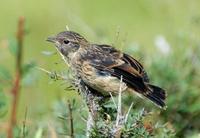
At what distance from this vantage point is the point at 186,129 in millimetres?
7543

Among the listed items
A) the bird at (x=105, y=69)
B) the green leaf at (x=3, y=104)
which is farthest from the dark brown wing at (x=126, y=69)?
the green leaf at (x=3, y=104)

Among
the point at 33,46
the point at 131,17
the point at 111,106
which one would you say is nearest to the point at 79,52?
the point at 111,106

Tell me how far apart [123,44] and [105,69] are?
735mm

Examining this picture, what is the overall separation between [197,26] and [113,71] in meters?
3.91

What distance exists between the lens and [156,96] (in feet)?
17.9

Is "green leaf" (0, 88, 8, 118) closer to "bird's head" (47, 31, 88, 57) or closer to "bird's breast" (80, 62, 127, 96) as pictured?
"bird's breast" (80, 62, 127, 96)

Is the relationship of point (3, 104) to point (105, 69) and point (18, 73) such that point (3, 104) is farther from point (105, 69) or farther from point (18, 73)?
point (105, 69)

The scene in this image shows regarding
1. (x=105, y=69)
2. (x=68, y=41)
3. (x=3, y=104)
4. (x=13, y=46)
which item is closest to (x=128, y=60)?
(x=105, y=69)

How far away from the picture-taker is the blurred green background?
7492 millimetres

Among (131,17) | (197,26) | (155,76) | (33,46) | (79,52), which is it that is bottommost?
(79,52)

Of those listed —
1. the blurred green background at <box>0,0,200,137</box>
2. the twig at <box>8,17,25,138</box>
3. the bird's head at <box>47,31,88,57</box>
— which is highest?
the blurred green background at <box>0,0,200,137</box>

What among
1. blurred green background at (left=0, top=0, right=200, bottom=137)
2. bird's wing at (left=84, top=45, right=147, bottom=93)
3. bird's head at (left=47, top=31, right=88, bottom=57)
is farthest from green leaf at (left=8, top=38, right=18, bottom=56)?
bird's head at (left=47, top=31, right=88, bottom=57)

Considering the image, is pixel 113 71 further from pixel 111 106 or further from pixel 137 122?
pixel 137 122

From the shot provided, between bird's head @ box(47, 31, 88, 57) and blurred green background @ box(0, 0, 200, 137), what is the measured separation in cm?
10
